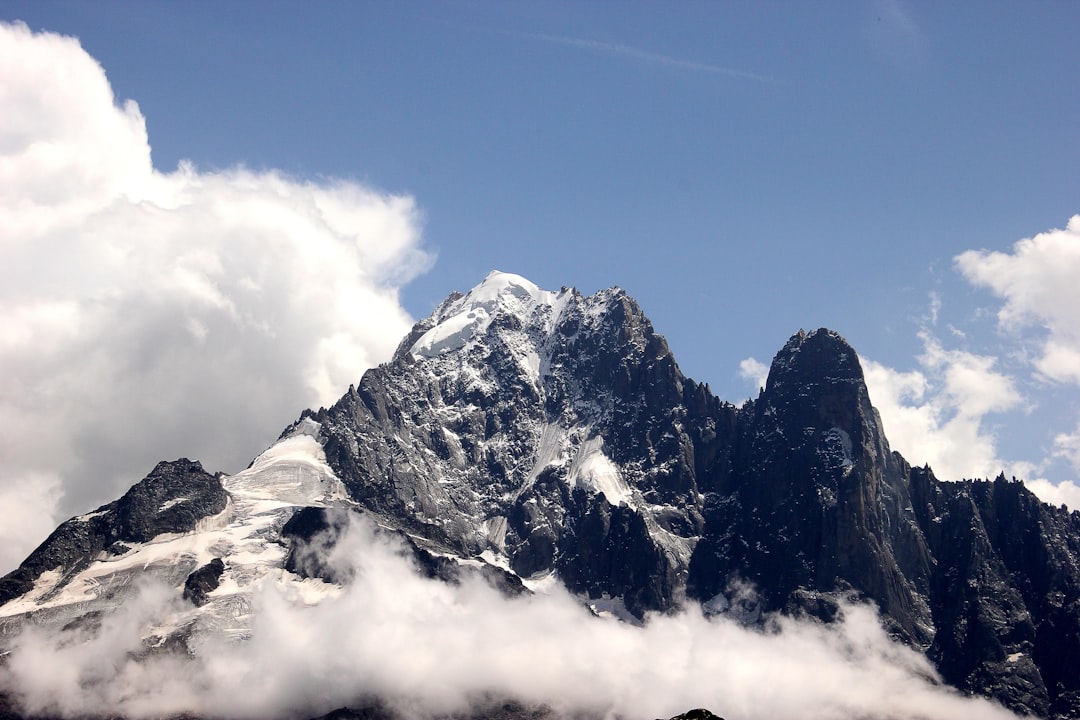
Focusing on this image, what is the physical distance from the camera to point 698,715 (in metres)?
153
